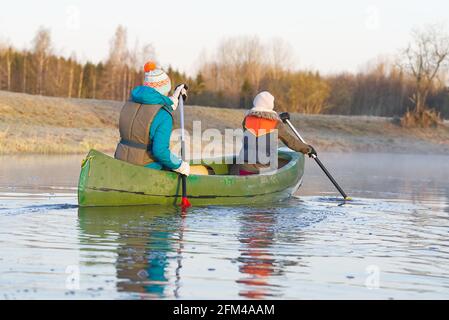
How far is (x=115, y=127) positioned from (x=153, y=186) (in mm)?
24076

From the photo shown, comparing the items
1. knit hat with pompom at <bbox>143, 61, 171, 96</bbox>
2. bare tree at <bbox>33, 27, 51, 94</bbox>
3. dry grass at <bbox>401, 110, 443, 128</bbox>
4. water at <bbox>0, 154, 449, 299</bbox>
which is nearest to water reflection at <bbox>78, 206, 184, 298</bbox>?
water at <bbox>0, 154, 449, 299</bbox>

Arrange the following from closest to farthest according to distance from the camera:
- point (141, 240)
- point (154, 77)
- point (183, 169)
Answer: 1. point (141, 240)
2. point (154, 77)
3. point (183, 169)

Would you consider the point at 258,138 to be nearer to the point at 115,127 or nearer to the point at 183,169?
the point at 183,169

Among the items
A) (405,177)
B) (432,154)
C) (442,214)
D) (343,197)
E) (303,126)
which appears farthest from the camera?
(303,126)

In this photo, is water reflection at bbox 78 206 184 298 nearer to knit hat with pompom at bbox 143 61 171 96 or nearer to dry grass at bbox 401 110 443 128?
knit hat with pompom at bbox 143 61 171 96

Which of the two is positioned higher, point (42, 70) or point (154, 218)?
point (42, 70)

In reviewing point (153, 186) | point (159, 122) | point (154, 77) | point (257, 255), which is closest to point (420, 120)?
point (153, 186)

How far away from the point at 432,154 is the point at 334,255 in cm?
2802

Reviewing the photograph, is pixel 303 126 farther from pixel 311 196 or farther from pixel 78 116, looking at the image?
pixel 311 196

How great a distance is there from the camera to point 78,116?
36406mm

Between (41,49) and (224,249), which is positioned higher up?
(41,49)

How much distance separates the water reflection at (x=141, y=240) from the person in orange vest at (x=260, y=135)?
2.22 meters

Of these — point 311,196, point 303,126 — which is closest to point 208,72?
point 303,126

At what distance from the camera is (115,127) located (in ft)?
117
